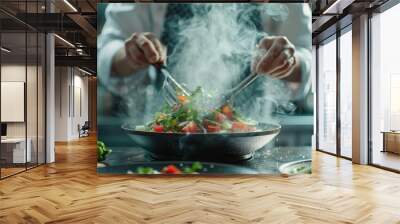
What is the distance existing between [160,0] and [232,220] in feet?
17.3

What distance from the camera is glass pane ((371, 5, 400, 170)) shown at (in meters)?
6.53

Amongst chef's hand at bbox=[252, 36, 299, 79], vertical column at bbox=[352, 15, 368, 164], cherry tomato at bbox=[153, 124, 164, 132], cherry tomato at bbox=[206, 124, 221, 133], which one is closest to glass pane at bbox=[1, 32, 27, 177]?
cherry tomato at bbox=[153, 124, 164, 132]

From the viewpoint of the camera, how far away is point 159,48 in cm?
593

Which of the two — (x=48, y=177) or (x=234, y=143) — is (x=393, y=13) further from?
(x=48, y=177)

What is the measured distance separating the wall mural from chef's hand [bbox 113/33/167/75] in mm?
17

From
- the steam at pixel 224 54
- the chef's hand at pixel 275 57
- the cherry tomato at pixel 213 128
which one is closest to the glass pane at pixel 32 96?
the steam at pixel 224 54

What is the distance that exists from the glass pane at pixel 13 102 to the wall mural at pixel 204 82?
1.47 meters

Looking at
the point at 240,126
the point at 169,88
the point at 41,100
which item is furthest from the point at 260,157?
the point at 41,100

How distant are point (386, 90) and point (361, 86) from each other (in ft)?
1.77

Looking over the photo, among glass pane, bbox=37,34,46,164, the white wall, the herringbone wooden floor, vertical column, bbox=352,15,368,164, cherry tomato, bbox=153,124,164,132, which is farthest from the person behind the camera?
the white wall

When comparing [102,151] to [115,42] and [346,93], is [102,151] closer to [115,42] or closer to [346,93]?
[115,42]

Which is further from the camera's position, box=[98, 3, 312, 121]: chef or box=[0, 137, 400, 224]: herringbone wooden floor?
box=[98, 3, 312, 121]: chef

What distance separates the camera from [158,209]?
3.88m

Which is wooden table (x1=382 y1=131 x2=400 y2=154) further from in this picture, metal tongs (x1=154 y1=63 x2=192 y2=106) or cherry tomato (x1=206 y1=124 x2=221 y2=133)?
metal tongs (x1=154 y1=63 x2=192 y2=106)
